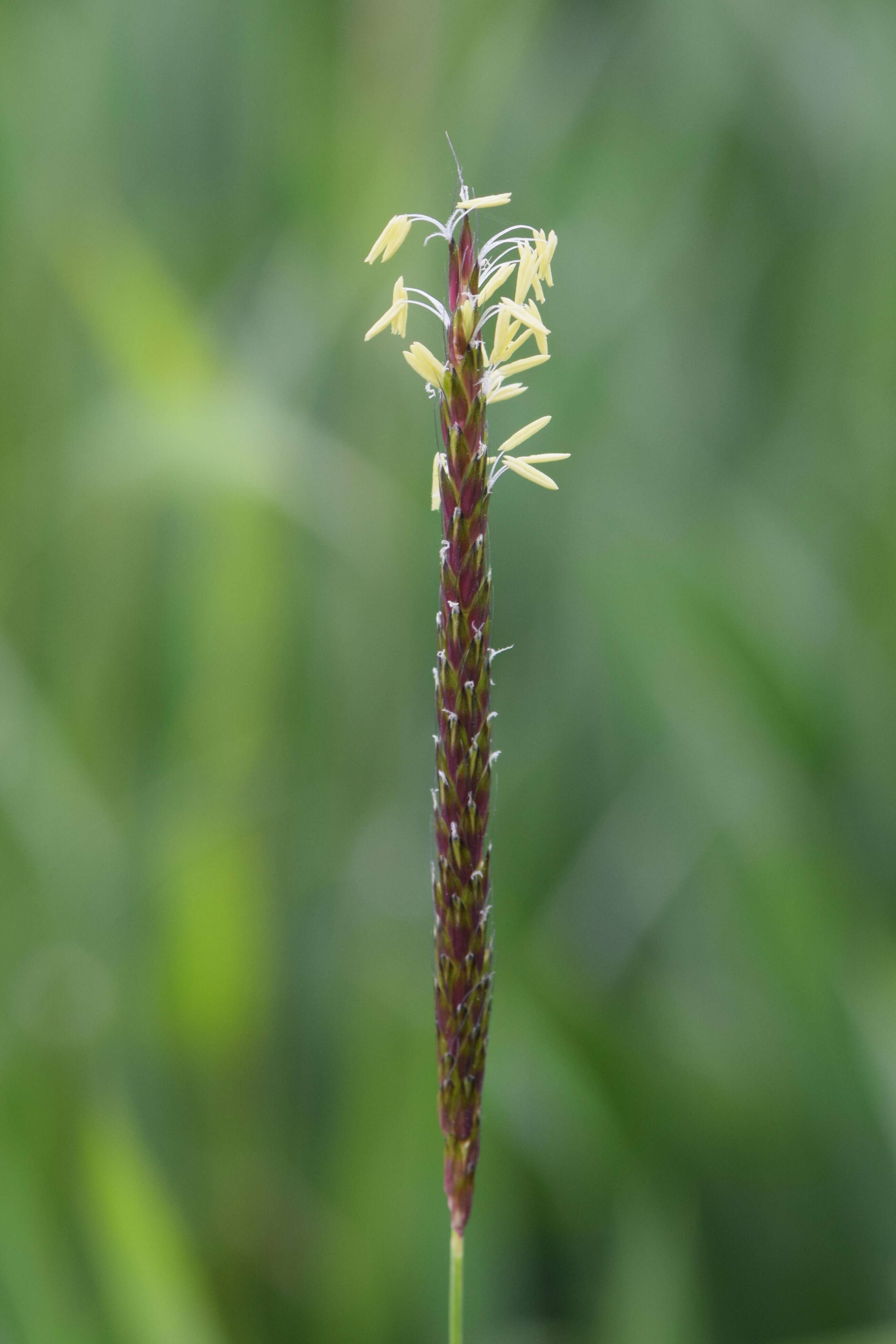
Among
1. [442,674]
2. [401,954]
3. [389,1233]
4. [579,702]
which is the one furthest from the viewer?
[579,702]

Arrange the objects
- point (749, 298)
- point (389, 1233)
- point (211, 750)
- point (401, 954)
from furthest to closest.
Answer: point (749, 298) < point (211, 750) < point (401, 954) < point (389, 1233)

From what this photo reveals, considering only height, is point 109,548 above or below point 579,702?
above

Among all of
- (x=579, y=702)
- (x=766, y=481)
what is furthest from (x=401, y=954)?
(x=766, y=481)

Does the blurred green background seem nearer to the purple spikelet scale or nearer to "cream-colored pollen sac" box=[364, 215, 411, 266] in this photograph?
the purple spikelet scale

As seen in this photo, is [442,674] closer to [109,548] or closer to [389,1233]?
[389,1233]

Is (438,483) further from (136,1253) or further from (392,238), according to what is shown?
(136,1253)

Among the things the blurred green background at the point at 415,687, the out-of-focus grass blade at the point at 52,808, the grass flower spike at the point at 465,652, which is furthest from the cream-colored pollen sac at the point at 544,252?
the out-of-focus grass blade at the point at 52,808

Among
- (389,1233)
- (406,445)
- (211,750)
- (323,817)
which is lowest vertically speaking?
(389,1233)
